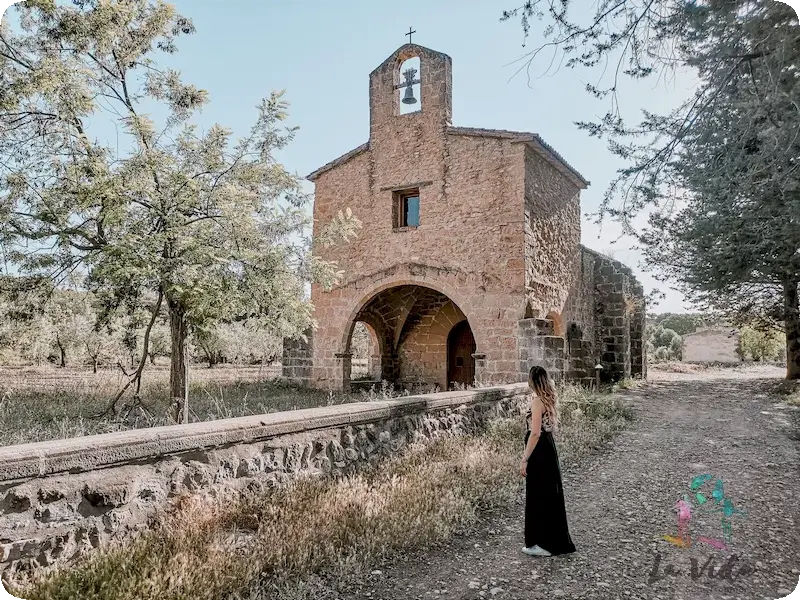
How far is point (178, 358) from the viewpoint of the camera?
276 inches

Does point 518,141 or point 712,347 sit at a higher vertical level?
point 518,141

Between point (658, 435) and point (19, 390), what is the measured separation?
12.3 metres

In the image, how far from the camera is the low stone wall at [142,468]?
2.68 metres

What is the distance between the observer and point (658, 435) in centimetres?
820

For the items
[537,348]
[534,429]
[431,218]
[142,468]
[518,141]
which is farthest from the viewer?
[431,218]

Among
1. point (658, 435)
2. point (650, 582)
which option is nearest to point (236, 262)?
point (650, 582)

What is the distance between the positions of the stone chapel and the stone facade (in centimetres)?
1998

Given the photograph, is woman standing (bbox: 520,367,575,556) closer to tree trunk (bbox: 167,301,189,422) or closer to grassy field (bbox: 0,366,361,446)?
grassy field (bbox: 0,366,361,446)

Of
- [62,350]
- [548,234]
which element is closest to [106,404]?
[548,234]

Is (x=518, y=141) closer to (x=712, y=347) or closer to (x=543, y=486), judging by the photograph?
(x=543, y=486)

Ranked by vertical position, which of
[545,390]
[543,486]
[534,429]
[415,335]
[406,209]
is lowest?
[543,486]

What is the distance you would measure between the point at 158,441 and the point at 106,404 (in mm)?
7160

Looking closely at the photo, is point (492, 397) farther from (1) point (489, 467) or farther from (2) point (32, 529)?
(2) point (32, 529)

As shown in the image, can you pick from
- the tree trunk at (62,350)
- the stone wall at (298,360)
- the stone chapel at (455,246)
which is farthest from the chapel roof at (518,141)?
the tree trunk at (62,350)
